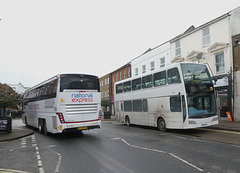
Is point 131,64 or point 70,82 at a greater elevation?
point 131,64

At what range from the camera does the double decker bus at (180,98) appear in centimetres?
1034

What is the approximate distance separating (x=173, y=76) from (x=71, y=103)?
5786mm

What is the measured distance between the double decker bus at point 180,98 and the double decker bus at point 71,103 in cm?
396

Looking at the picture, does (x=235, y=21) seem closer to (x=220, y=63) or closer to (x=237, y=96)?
(x=220, y=63)

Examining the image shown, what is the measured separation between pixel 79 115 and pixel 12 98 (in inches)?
272

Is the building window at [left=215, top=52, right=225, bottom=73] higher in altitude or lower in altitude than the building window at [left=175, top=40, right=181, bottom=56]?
lower

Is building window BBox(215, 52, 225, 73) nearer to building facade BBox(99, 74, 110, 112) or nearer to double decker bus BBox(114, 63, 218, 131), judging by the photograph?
double decker bus BBox(114, 63, 218, 131)

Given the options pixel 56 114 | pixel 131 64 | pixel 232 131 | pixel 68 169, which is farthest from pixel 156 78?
pixel 131 64

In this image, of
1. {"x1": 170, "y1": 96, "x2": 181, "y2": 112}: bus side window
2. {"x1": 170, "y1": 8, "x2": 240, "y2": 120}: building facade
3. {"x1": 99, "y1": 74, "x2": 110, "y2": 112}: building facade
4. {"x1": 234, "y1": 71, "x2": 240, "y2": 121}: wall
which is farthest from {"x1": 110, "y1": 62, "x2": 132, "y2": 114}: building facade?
{"x1": 170, "y1": 96, "x2": 181, "y2": 112}: bus side window

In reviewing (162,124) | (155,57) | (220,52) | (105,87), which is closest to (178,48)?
(155,57)

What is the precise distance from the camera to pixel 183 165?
5.16m

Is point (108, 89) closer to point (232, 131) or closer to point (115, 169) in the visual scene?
point (232, 131)

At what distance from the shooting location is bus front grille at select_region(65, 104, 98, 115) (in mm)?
9782

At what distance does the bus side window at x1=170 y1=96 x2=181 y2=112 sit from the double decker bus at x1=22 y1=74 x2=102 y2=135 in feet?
13.6
